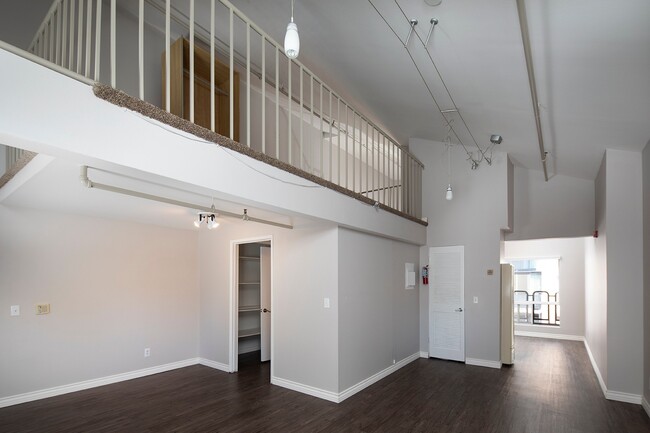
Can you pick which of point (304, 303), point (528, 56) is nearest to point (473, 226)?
point (304, 303)

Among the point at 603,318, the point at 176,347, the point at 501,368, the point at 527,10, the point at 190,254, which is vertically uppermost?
the point at 527,10

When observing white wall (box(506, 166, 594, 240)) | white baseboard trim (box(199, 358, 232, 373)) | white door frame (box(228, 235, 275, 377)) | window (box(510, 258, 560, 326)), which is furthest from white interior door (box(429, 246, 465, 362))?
window (box(510, 258, 560, 326))

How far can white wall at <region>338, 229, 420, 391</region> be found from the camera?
15.5 ft

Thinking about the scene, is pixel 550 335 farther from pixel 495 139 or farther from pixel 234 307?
pixel 234 307

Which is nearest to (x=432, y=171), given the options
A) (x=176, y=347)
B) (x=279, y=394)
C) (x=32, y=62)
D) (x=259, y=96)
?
(x=259, y=96)

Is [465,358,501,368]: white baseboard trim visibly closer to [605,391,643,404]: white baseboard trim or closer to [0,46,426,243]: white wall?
[605,391,643,404]: white baseboard trim

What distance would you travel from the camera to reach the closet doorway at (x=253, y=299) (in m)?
6.36

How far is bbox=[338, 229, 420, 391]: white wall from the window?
466 cm

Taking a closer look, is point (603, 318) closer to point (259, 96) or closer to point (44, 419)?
point (259, 96)

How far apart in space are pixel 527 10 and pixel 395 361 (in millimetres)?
4906

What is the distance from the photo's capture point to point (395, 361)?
596 cm

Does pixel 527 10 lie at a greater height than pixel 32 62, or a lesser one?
greater

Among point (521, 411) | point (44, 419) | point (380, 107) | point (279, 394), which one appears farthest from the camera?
point (380, 107)

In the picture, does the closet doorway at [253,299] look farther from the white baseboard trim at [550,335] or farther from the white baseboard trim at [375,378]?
the white baseboard trim at [550,335]
